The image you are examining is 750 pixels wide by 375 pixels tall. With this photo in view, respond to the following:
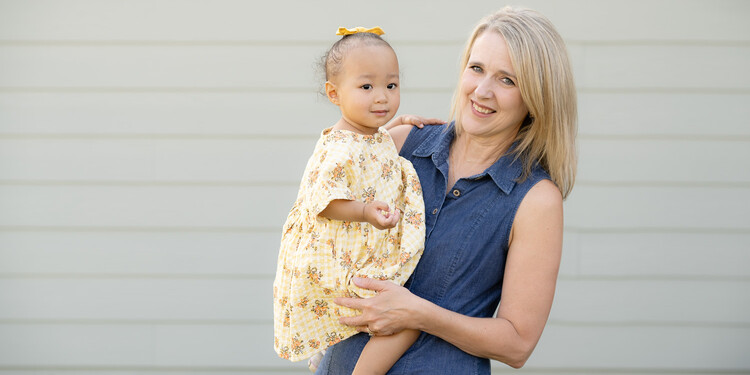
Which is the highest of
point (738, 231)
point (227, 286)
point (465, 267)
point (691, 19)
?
point (691, 19)

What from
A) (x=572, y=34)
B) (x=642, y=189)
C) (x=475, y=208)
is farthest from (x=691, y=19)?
(x=475, y=208)

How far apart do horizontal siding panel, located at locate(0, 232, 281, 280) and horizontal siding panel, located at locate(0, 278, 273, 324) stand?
5 centimetres

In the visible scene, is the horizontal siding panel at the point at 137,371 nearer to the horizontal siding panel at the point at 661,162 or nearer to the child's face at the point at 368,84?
the horizontal siding panel at the point at 661,162

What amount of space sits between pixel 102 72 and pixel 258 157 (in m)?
0.75

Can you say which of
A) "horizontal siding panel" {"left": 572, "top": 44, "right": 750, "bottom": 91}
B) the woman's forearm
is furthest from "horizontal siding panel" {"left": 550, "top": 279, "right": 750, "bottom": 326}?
the woman's forearm

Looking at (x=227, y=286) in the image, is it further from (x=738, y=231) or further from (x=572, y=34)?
(x=738, y=231)

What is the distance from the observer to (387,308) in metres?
1.66

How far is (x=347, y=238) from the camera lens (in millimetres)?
1738

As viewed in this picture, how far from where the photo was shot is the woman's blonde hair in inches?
66.7

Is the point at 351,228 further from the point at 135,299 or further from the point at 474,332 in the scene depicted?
the point at 135,299

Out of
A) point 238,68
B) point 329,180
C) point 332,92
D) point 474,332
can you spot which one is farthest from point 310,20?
point 474,332

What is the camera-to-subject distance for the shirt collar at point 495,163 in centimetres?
175

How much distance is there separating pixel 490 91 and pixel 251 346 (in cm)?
195

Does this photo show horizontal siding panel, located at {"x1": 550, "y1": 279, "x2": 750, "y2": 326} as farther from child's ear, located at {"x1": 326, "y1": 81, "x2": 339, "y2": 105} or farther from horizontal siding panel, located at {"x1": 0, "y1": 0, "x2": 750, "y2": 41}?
child's ear, located at {"x1": 326, "y1": 81, "x2": 339, "y2": 105}
